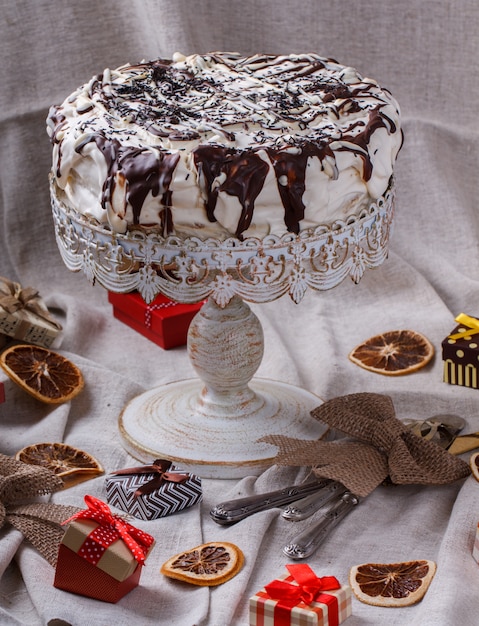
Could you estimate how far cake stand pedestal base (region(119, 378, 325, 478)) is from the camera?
7.08ft

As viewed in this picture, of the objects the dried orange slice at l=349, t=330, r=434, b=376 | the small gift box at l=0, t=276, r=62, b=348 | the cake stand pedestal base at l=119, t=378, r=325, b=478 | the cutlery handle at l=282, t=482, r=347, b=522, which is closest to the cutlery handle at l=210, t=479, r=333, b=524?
the cutlery handle at l=282, t=482, r=347, b=522

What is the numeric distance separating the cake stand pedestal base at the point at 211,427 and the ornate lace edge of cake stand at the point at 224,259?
0.33 meters

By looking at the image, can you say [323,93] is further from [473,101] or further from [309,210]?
[473,101]

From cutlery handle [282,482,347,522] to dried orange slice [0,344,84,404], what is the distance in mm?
595

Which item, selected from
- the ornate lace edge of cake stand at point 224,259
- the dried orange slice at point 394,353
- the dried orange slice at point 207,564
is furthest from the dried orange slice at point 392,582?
the dried orange slice at point 394,353

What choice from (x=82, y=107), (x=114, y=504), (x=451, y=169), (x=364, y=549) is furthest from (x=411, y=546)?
(x=451, y=169)

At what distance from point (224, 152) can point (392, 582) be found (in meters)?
0.74

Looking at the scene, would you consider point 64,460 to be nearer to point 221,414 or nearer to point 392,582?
point 221,414

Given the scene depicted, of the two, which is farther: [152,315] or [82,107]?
[152,315]

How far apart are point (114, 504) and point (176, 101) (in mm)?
736

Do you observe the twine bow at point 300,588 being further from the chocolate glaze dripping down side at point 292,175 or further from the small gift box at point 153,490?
the chocolate glaze dripping down side at point 292,175

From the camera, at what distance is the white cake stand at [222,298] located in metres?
1.95

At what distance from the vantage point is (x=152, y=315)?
265 centimetres

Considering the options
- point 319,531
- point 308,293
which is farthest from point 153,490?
point 308,293
